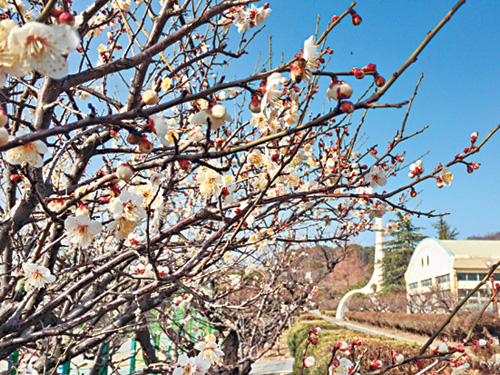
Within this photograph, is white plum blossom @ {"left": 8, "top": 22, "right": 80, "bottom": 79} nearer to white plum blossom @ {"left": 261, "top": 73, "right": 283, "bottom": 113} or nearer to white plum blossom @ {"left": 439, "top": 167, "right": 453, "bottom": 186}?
white plum blossom @ {"left": 261, "top": 73, "right": 283, "bottom": 113}

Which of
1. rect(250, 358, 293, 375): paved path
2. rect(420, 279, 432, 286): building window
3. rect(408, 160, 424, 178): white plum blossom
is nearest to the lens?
rect(408, 160, 424, 178): white plum blossom

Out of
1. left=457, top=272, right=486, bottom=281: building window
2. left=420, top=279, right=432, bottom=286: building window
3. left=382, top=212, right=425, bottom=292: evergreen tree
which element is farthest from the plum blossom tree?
left=382, top=212, right=425, bottom=292: evergreen tree

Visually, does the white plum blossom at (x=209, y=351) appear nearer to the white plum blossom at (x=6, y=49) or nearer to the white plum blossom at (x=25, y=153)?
the white plum blossom at (x=25, y=153)

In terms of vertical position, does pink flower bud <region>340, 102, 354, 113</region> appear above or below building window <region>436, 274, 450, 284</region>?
above

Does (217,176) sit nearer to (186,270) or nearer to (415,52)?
(186,270)

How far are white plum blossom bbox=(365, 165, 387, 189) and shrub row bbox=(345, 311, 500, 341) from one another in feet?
15.2

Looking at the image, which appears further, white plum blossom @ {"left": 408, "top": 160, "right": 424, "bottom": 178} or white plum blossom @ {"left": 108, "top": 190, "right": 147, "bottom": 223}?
white plum blossom @ {"left": 408, "top": 160, "right": 424, "bottom": 178}

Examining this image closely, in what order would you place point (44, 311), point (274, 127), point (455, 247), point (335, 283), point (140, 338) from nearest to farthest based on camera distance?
point (44, 311) < point (274, 127) < point (140, 338) < point (455, 247) < point (335, 283)

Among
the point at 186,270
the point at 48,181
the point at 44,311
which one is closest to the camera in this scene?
the point at 186,270

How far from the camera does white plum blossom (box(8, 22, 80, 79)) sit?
0.82m

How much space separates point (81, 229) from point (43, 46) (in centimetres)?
78

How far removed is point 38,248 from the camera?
69.0 inches

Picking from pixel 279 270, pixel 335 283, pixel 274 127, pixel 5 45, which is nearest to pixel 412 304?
pixel 279 270

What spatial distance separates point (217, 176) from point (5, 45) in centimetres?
98
